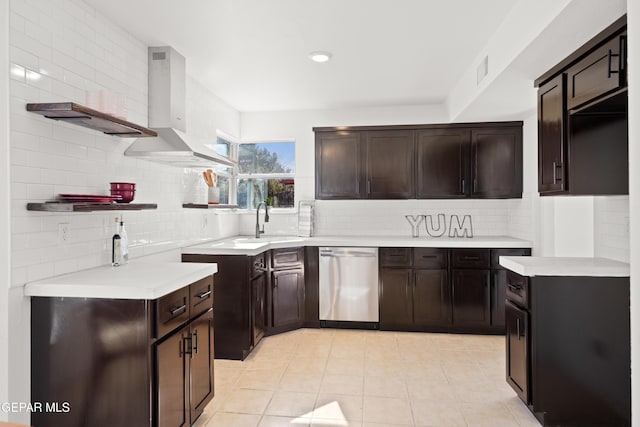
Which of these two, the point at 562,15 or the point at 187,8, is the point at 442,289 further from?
the point at 187,8

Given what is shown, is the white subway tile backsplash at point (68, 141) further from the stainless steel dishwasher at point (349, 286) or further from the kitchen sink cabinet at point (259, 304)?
the stainless steel dishwasher at point (349, 286)

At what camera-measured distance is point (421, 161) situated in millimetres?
4797

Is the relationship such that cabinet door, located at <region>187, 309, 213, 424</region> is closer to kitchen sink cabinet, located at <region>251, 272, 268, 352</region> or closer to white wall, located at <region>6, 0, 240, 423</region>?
white wall, located at <region>6, 0, 240, 423</region>

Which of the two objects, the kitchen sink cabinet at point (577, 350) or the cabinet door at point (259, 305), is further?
the cabinet door at point (259, 305)

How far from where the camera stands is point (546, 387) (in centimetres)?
248

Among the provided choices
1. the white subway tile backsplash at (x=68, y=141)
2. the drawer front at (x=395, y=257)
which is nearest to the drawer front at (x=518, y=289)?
the drawer front at (x=395, y=257)

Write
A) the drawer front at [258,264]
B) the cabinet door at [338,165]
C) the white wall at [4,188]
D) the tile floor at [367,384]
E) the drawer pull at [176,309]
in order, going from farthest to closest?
the cabinet door at [338,165]
the drawer front at [258,264]
the tile floor at [367,384]
the drawer pull at [176,309]
the white wall at [4,188]

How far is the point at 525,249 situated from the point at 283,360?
272 centimetres

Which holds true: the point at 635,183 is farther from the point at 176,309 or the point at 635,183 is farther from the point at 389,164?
the point at 389,164

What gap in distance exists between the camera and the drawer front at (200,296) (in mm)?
2416

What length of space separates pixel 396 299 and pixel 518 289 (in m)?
1.91

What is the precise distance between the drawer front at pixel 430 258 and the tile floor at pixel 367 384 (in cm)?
76

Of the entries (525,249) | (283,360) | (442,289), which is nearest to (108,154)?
(283,360)

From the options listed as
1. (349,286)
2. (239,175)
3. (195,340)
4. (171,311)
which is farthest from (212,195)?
(171,311)
